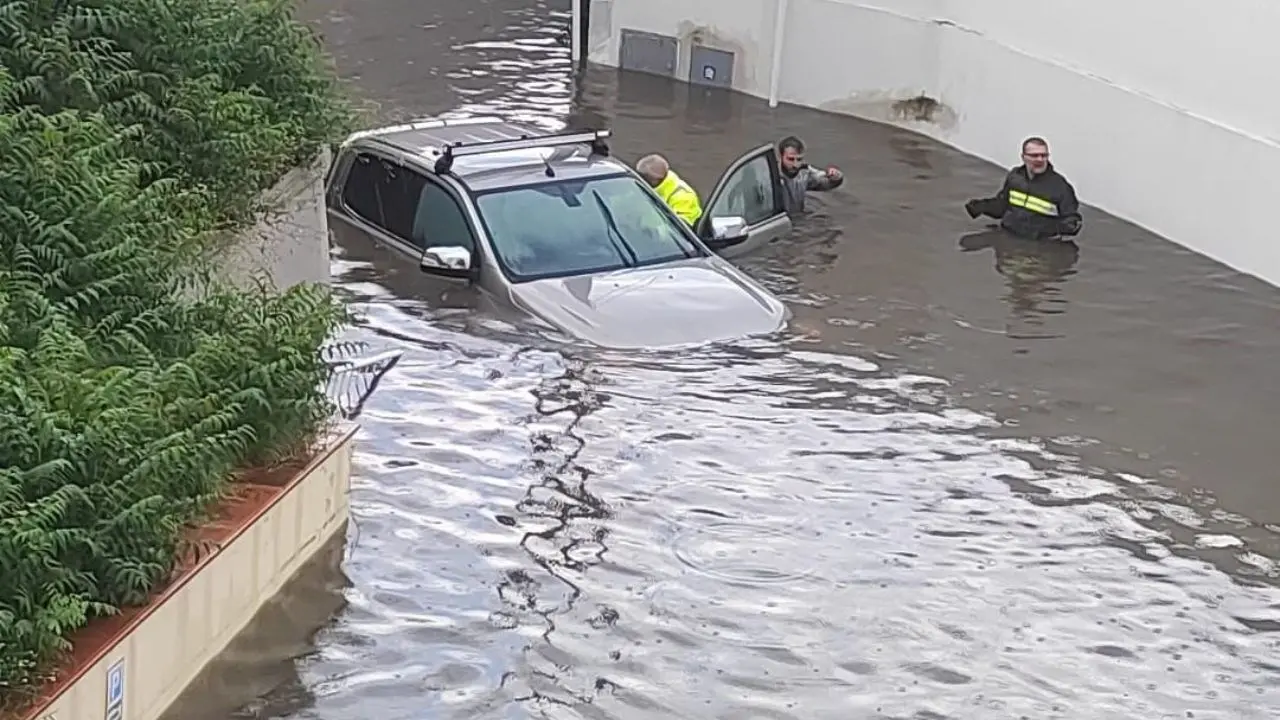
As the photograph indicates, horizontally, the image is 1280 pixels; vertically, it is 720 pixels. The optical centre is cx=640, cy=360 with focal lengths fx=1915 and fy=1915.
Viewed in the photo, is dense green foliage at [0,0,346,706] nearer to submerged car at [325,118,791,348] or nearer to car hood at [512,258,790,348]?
submerged car at [325,118,791,348]

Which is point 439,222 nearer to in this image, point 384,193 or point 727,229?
point 384,193

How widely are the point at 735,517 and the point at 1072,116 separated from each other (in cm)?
1032

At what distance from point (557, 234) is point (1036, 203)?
554 centimetres

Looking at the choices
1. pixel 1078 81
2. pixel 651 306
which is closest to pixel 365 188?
pixel 651 306

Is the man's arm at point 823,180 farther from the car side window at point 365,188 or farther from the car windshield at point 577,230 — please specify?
the car side window at point 365,188

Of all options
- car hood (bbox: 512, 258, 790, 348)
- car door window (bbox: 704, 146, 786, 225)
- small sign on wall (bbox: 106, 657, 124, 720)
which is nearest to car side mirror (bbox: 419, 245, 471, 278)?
car hood (bbox: 512, 258, 790, 348)

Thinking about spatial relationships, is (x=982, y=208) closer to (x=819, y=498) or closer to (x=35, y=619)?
(x=819, y=498)

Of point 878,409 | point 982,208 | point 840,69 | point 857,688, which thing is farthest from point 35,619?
point 840,69

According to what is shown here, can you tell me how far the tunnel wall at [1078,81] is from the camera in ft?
54.0

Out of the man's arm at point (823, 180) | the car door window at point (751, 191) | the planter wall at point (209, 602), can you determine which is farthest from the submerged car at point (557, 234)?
the planter wall at point (209, 602)

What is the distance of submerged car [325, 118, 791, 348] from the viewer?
41.2 feet

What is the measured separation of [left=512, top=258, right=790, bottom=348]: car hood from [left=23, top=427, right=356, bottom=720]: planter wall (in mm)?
3367

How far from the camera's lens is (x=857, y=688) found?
7984mm

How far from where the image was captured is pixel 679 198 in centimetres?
1499
